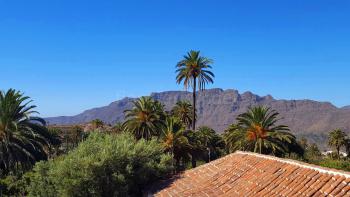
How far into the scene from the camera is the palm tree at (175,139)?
41094 millimetres

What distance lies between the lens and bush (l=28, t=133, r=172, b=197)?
21578 millimetres

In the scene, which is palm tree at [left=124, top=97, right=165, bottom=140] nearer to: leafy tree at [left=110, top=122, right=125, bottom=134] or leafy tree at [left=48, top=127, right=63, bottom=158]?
leafy tree at [left=110, top=122, right=125, bottom=134]

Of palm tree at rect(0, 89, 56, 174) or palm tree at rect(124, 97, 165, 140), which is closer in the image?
palm tree at rect(0, 89, 56, 174)

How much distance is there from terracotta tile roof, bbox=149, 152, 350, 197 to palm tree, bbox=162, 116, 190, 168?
698 inches

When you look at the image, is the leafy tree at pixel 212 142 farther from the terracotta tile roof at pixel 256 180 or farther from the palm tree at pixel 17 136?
the terracotta tile roof at pixel 256 180

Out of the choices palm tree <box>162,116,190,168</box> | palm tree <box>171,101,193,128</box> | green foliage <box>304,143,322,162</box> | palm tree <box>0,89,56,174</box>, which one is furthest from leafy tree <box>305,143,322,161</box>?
palm tree <box>0,89,56,174</box>

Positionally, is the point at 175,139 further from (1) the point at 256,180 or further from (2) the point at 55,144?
(1) the point at 256,180

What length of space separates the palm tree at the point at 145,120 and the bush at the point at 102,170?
17882 mm

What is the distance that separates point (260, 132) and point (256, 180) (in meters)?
22.3

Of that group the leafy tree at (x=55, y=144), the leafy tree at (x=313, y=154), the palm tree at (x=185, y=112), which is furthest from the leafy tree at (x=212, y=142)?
the leafy tree at (x=55, y=144)

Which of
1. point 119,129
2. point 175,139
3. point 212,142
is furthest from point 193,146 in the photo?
point 212,142

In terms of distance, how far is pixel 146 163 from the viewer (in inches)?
946

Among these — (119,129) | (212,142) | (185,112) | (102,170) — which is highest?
(185,112)

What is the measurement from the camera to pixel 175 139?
41219 mm
